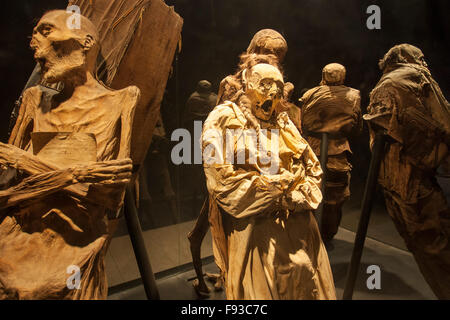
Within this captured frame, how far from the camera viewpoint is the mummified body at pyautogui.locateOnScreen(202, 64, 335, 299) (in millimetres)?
1522

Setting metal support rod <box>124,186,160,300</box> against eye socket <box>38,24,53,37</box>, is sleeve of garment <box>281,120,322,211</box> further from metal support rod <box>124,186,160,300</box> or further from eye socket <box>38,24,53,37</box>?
eye socket <box>38,24,53,37</box>

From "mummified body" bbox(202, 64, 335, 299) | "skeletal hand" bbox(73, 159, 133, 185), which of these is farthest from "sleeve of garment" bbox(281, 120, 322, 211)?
"skeletal hand" bbox(73, 159, 133, 185)

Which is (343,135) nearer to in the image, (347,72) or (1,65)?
(347,72)

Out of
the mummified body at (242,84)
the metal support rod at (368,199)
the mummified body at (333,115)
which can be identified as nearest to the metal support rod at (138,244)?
the mummified body at (242,84)

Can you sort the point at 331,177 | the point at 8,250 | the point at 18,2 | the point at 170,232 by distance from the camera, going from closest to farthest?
1. the point at 8,250
2. the point at 18,2
3. the point at 170,232
4. the point at 331,177

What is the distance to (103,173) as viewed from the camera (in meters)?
1.31

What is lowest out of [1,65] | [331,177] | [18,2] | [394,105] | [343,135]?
[331,177]

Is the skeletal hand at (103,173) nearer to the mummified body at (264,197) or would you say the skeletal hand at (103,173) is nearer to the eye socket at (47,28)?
the mummified body at (264,197)

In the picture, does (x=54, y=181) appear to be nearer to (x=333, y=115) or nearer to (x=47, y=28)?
(x=47, y=28)

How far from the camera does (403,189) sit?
2.44 meters

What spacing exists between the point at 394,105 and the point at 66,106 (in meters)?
2.05

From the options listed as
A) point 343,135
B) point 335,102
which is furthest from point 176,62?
point 343,135

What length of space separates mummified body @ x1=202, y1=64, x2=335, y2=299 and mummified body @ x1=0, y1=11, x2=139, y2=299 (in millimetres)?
456

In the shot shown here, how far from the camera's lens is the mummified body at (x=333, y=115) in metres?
3.24
